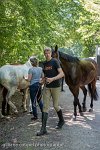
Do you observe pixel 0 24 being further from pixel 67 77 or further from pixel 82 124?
pixel 82 124

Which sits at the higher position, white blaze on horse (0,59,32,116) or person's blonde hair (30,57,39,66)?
person's blonde hair (30,57,39,66)

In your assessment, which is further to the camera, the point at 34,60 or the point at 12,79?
the point at 12,79

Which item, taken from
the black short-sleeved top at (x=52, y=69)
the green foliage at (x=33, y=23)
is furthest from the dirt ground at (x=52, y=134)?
the green foliage at (x=33, y=23)

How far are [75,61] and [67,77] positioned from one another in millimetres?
580

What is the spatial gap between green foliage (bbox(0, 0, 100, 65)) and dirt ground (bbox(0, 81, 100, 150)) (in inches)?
180

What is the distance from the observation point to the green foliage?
1476 centimetres

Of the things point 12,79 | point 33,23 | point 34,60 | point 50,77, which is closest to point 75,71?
point 34,60

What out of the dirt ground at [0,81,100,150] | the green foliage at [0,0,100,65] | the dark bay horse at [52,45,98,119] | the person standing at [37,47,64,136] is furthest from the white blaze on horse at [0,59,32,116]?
the person standing at [37,47,64,136]

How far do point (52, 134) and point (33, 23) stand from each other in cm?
856

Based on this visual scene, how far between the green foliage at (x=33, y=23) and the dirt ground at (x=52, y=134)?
4570 mm

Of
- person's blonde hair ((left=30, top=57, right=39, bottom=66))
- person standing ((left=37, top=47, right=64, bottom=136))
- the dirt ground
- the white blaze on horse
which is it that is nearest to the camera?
the dirt ground

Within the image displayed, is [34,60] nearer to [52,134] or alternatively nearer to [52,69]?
[52,69]

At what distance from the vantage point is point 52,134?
8695mm

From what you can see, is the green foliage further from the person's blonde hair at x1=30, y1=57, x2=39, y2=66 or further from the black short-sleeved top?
the black short-sleeved top
